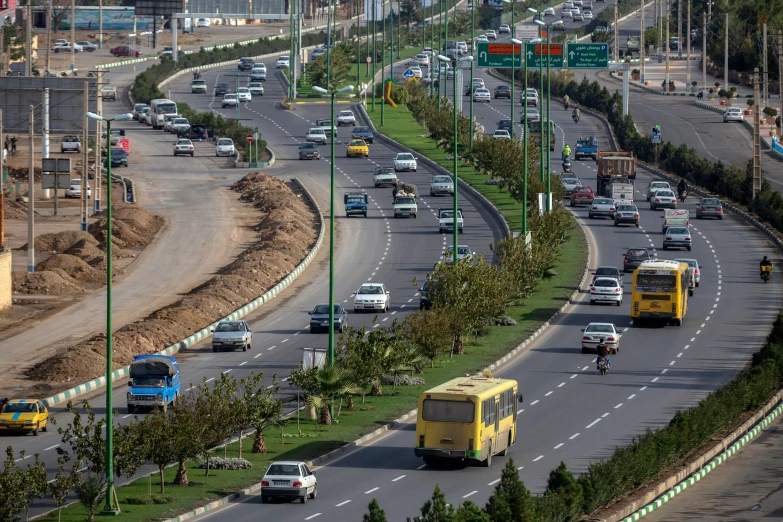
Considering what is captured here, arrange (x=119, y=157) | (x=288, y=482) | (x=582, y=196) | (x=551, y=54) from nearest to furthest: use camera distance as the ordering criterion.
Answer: (x=288, y=482) → (x=582, y=196) → (x=119, y=157) → (x=551, y=54)

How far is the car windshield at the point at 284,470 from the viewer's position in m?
39.0

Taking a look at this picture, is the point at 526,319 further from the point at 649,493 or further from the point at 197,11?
the point at 197,11

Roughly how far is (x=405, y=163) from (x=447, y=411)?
260 ft

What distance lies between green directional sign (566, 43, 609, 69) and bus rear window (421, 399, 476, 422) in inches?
3434

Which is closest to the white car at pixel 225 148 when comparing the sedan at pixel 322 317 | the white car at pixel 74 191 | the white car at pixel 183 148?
the white car at pixel 183 148

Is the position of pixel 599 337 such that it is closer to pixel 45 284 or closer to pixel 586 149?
pixel 45 284

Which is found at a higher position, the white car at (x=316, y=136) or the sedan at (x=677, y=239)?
the white car at (x=316, y=136)

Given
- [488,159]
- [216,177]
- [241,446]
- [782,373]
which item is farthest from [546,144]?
[241,446]

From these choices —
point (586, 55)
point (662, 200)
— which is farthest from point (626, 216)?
point (586, 55)

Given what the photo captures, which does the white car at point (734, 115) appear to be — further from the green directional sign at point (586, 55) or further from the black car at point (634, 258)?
the black car at point (634, 258)

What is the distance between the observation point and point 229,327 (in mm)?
65062

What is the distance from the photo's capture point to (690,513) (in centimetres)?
3800

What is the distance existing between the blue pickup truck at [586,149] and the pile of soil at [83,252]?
42356 millimetres

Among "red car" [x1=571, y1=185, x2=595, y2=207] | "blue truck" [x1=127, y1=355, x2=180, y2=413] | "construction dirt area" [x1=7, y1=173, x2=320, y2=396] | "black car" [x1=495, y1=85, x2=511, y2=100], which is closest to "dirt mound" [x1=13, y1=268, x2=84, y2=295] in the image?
"construction dirt area" [x1=7, y1=173, x2=320, y2=396]
